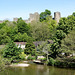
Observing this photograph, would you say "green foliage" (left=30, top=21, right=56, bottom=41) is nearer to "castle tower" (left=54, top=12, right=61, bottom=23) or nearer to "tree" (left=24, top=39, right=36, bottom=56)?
"tree" (left=24, top=39, right=36, bottom=56)

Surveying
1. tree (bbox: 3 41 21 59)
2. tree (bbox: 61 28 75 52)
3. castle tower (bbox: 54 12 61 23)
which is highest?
castle tower (bbox: 54 12 61 23)

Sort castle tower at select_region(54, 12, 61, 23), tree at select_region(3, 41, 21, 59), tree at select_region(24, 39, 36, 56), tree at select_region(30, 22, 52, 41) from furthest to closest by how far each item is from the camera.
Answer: castle tower at select_region(54, 12, 61, 23) → tree at select_region(30, 22, 52, 41) → tree at select_region(24, 39, 36, 56) → tree at select_region(3, 41, 21, 59)

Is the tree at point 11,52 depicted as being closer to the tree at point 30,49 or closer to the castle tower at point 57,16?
the tree at point 30,49

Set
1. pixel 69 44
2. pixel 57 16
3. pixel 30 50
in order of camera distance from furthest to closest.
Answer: pixel 57 16, pixel 30 50, pixel 69 44

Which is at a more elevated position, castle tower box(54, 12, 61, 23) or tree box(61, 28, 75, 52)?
castle tower box(54, 12, 61, 23)

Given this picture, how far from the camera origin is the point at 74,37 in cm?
3150

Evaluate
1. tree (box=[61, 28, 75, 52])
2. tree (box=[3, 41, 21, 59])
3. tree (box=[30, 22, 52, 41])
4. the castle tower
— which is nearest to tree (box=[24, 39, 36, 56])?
tree (box=[3, 41, 21, 59])

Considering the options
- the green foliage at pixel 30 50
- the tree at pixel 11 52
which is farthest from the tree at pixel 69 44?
the green foliage at pixel 30 50

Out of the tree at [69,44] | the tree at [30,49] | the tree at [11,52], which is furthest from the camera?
the tree at [30,49]

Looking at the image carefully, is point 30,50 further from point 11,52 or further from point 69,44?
point 69,44

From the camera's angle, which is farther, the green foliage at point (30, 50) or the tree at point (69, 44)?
the green foliage at point (30, 50)

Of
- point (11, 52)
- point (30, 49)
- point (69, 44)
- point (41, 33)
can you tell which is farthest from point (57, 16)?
point (11, 52)

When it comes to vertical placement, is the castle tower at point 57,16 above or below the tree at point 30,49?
above

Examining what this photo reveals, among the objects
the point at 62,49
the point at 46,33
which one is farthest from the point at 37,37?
the point at 62,49
